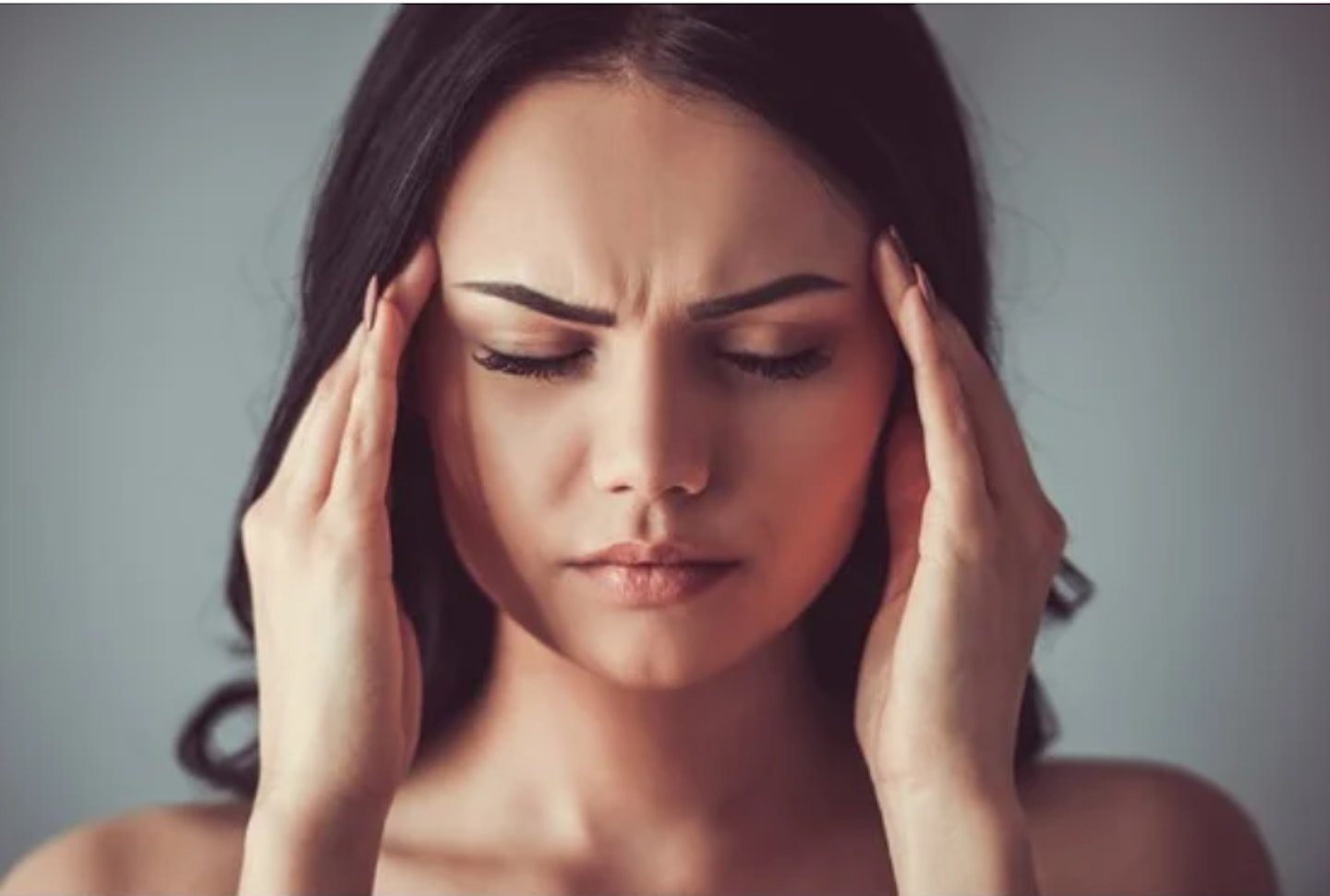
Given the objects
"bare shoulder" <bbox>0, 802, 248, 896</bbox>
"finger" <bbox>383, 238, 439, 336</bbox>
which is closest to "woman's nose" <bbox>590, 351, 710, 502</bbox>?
"finger" <bbox>383, 238, 439, 336</bbox>

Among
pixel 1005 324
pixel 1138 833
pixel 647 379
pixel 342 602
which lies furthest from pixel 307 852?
pixel 1005 324

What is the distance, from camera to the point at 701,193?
1253 mm

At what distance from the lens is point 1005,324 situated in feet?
5.93

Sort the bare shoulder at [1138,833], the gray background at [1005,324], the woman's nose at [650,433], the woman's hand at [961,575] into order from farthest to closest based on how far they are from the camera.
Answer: the gray background at [1005,324]
the bare shoulder at [1138,833]
the woman's hand at [961,575]
the woman's nose at [650,433]

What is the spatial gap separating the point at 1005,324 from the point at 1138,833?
1.66 ft

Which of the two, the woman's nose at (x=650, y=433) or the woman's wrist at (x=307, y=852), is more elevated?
the woman's nose at (x=650, y=433)

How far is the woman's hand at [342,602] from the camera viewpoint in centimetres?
131

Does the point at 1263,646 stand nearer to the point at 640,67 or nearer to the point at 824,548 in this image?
the point at 824,548

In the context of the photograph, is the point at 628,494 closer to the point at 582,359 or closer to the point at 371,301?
the point at 582,359

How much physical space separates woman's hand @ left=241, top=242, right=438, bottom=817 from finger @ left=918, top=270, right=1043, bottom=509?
396 mm

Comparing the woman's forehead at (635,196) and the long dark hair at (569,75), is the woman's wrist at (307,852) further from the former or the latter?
the woman's forehead at (635,196)

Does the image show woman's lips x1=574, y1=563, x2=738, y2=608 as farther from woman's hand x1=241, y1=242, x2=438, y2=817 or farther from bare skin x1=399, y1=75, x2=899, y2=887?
woman's hand x1=241, y1=242, x2=438, y2=817

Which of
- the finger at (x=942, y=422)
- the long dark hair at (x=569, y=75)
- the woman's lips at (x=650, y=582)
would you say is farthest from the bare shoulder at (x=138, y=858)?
the finger at (x=942, y=422)

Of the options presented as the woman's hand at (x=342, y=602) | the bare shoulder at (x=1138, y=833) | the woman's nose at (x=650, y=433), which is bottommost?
the bare shoulder at (x=1138, y=833)
